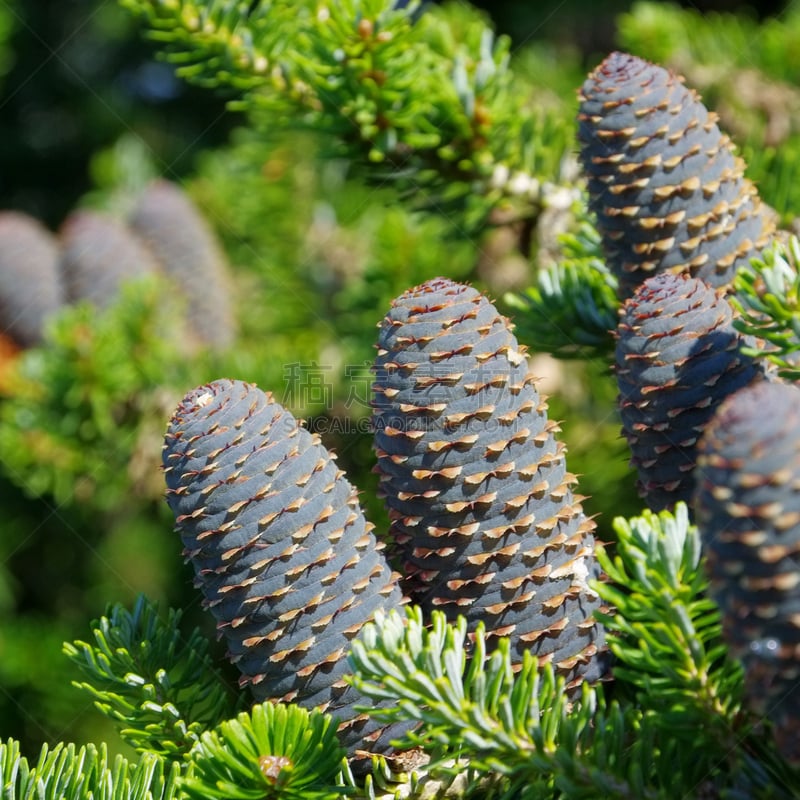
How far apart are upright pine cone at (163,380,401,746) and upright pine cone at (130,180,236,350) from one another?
87cm

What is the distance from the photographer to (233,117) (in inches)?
91.4

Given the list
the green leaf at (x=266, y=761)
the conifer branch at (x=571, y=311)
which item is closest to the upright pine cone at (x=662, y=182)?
the conifer branch at (x=571, y=311)

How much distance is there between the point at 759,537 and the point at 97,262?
114 centimetres

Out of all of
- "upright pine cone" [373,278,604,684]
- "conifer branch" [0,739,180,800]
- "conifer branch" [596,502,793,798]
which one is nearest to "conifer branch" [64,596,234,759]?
"conifer branch" [0,739,180,800]

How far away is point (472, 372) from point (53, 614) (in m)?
1.33

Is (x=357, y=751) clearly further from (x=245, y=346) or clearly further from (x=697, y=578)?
(x=245, y=346)

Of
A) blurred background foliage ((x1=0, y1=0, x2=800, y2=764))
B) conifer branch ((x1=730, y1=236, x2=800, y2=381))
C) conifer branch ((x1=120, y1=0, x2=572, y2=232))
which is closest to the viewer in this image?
conifer branch ((x1=730, y1=236, x2=800, y2=381))

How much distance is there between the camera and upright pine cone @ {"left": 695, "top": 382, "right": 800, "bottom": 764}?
378 mm

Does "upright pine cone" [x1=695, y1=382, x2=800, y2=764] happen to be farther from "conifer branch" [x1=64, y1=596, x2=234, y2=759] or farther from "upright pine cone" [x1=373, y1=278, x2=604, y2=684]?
"conifer branch" [x1=64, y1=596, x2=234, y2=759]

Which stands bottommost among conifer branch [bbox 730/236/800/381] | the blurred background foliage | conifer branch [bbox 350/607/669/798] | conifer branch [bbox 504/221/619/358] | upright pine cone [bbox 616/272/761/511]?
the blurred background foliage

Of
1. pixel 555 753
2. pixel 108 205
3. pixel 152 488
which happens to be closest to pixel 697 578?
pixel 555 753

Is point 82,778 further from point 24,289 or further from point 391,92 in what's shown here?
point 24,289

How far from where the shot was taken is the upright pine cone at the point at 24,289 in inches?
51.2

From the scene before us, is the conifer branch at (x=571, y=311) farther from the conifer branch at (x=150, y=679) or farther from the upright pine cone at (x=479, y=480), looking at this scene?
the conifer branch at (x=150, y=679)
